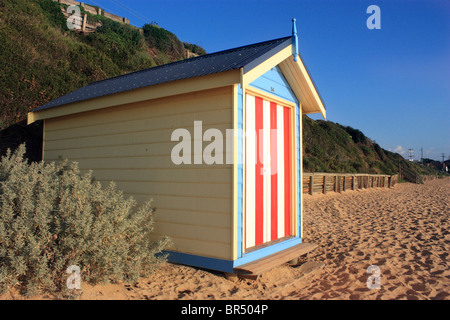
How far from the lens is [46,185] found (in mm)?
4250

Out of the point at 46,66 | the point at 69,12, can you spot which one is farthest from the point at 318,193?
the point at 69,12

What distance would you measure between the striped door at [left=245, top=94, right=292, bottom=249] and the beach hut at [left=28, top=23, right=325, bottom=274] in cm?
Result: 2

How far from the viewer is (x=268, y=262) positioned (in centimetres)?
502

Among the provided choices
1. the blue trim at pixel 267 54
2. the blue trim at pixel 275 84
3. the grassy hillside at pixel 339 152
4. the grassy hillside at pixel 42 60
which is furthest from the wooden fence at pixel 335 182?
the blue trim at pixel 267 54

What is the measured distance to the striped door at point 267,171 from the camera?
5387 millimetres

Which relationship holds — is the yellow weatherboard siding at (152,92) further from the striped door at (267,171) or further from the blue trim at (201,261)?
the blue trim at (201,261)

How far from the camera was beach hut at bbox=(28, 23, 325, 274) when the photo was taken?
4.82 meters

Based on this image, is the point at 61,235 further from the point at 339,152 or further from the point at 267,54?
the point at 339,152

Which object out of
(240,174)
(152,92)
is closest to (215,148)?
(240,174)

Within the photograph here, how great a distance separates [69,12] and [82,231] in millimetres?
22756

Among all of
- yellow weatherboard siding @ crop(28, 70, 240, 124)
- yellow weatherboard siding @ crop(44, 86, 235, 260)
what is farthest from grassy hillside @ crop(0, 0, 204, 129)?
yellow weatherboard siding @ crop(44, 86, 235, 260)

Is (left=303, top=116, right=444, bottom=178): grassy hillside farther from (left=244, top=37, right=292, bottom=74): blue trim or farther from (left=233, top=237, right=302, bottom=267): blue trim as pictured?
(left=244, top=37, right=292, bottom=74): blue trim

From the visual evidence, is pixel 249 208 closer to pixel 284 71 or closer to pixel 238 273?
pixel 238 273

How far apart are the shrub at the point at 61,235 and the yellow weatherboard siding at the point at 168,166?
83 cm
